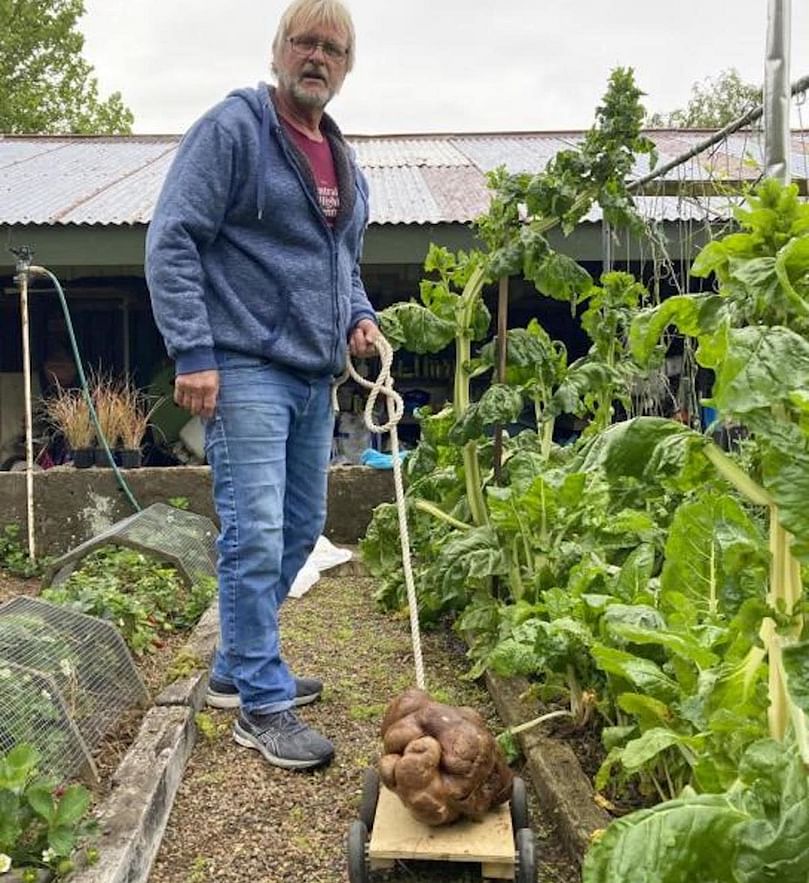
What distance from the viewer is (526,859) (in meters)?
1.99

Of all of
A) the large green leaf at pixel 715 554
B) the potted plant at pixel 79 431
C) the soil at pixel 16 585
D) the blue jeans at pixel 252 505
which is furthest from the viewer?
the potted plant at pixel 79 431

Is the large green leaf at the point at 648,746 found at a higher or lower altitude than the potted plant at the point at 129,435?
lower

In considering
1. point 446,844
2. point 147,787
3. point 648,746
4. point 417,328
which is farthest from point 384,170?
point 648,746

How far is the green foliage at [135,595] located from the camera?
12.3ft

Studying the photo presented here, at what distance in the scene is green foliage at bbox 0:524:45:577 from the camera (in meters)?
5.55

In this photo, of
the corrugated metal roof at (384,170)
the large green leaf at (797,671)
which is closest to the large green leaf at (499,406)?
the corrugated metal roof at (384,170)

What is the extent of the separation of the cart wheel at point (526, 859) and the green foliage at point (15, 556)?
14.0ft

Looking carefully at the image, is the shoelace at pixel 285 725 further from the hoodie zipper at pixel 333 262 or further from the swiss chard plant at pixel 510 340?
the hoodie zipper at pixel 333 262

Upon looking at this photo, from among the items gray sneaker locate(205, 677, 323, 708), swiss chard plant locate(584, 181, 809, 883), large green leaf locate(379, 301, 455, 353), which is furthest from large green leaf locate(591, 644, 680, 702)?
large green leaf locate(379, 301, 455, 353)

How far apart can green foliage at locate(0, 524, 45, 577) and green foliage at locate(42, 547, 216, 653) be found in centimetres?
104

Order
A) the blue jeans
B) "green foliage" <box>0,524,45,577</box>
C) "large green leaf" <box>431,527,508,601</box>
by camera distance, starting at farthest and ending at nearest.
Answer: "green foliage" <box>0,524,45,577</box> → "large green leaf" <box>431,527,508,601</box> → the blue jeans

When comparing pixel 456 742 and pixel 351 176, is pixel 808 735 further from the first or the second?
pixel 351 176

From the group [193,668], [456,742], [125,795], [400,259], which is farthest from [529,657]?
[400,259]

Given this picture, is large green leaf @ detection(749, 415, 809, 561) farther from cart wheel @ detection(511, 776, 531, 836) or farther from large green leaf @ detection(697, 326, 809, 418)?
cart wheel @ detection(511, 776, 531, 836)
